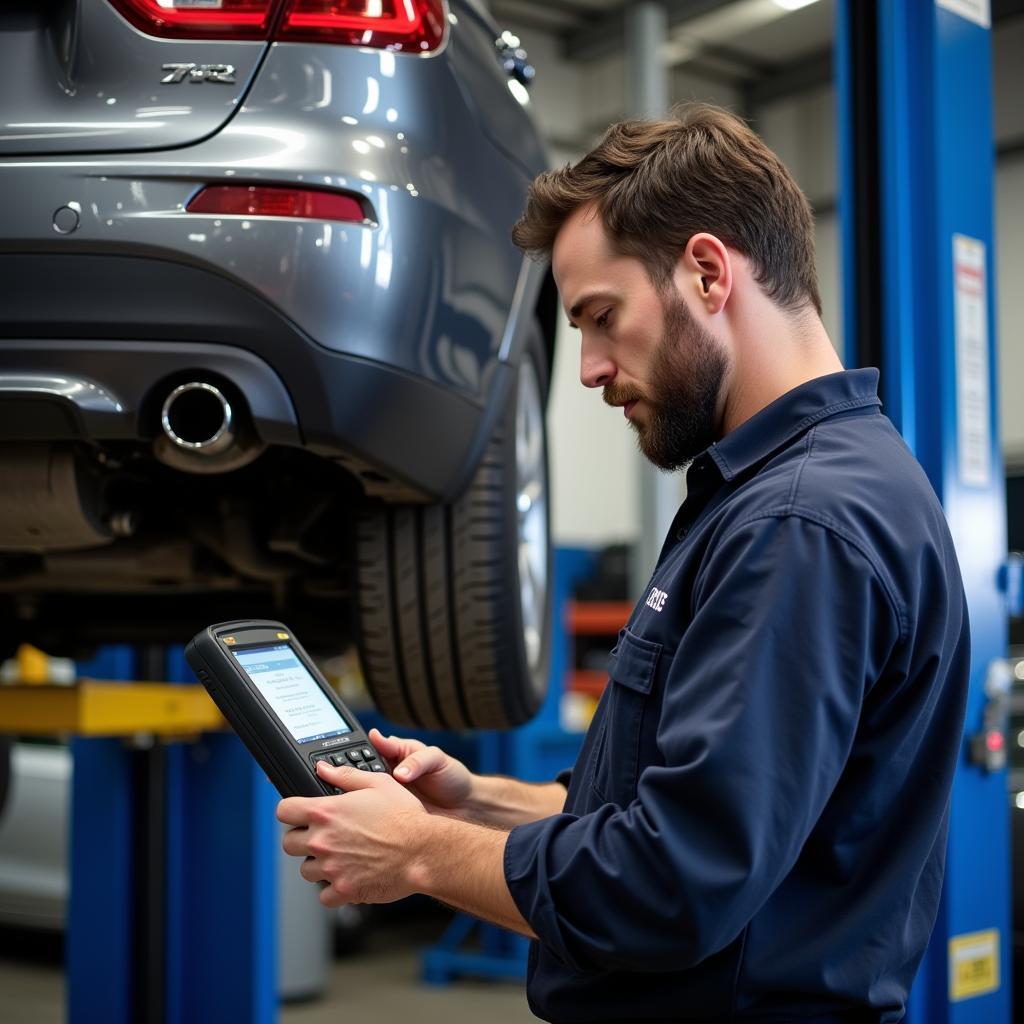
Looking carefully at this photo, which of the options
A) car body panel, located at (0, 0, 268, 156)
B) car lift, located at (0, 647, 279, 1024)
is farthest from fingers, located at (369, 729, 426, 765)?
car lift, located at (0, 647, 279, 1024)

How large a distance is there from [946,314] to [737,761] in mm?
1344

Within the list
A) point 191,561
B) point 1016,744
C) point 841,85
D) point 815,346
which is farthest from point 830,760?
point 1016,744

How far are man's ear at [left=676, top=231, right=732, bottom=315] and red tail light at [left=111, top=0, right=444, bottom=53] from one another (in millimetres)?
669

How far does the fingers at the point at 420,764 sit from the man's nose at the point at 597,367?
1.24 ft

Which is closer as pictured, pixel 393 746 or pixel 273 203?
pixel 393 746

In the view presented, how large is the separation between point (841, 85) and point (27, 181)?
1.28m

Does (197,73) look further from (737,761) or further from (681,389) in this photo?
(737,761)

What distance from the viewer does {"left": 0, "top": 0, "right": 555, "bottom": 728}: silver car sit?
148 centimetres

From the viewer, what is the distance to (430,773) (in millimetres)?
1307

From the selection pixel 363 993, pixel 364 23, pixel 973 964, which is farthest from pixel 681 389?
pixel 363 993

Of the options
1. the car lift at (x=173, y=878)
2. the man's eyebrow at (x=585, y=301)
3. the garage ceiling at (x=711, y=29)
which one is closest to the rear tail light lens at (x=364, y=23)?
the man's eyebrow at (x=585, y=301)

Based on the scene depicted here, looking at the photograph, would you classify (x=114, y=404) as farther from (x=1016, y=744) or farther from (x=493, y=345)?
(x=1016, y=744)

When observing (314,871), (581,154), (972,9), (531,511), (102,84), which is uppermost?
(581,154)

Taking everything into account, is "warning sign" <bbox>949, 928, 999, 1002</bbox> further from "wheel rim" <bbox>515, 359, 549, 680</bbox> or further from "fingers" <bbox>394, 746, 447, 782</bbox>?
"fingers" <bbox>394, 746, 447, 782</bbox>
